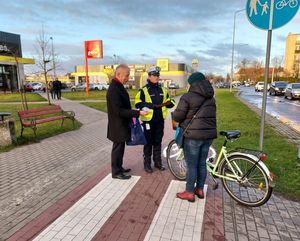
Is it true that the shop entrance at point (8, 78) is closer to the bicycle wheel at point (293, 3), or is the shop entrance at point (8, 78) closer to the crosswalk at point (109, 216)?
the crosswalk at point (109, 216)

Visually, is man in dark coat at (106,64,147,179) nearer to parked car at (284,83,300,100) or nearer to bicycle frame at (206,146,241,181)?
bicycle frame at (206,146,241,181)

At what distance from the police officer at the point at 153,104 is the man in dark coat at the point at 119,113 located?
0.98 feet

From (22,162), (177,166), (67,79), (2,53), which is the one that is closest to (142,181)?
(177,166)

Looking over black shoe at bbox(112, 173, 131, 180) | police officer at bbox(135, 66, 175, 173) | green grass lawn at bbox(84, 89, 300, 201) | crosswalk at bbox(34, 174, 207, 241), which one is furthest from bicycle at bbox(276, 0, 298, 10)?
black shoe at bbox(112, 173, 131, 180)

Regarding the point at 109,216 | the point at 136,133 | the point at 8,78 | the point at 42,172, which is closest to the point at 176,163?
the point at 136,133

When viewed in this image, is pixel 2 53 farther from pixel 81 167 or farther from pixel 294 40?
pixel 294 40

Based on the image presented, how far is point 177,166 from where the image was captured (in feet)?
15.8

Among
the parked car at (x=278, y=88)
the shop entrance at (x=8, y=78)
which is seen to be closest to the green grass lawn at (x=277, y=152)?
the parked car at (x=278, y=88)

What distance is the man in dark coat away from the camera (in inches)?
170

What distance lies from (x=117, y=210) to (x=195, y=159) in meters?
1.26

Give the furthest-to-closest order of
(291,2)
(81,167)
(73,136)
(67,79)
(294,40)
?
(294,40)
(67,79)
(73,136)
(81,167)
(291,2)

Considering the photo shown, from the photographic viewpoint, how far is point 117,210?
3.60 metres

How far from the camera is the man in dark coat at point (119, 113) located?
4316 mm

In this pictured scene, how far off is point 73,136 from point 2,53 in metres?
34.9
